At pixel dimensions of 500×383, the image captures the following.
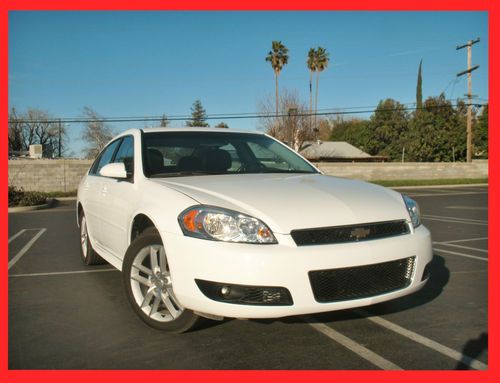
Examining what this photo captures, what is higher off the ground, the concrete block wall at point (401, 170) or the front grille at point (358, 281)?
the concrete block wall at point (401, 170)

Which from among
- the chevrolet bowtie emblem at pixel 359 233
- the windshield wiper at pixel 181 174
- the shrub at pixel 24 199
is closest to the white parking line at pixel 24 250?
the windshield wiper at pixel 181 174

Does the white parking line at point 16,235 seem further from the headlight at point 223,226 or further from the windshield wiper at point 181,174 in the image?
the headlight at point 223,226

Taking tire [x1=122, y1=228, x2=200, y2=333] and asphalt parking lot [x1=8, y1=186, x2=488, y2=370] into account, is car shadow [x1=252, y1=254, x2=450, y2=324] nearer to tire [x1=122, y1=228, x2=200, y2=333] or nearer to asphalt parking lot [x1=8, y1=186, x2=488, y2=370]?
asphalt parking lot [x1=8, y1=186, x2=488, y2=370]

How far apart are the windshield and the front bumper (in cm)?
131

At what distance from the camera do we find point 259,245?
3131 millimetres

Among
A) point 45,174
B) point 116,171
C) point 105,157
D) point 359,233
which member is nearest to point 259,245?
point 359,233

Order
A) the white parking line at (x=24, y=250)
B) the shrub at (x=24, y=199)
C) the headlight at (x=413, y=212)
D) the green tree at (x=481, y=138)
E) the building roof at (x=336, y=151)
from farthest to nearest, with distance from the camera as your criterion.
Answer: the green tree at (x=481, y=138) < the building roof at (x=336, y=151) < the shrub at (x=24, y=199) < the white parking line at (x=24, y=250) < the headlight at (x=413, y=212)

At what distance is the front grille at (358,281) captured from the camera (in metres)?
3.17

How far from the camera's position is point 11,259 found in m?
6.80

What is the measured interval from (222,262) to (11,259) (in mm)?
4896

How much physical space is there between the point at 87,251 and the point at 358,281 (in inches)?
152

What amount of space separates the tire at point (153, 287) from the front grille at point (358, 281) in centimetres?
94

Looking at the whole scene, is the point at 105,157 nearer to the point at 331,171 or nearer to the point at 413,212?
the point at 413,212

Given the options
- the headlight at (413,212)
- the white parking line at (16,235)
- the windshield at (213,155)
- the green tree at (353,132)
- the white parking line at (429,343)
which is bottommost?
the white parking line at (429,343)
